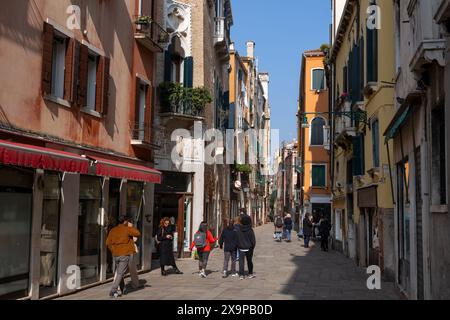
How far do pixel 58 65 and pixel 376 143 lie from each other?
9.72m

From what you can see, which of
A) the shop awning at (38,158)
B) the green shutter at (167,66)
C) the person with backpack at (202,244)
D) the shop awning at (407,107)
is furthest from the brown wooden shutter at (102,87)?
the green shutter at (167,66)

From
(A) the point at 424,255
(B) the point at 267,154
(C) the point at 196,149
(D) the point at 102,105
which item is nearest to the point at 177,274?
(D) the point at 102,105

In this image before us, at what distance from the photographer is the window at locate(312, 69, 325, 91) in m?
44.8

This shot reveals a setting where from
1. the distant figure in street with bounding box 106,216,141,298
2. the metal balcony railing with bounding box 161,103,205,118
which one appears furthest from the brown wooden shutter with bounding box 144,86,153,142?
the distant figure in street with bounding box 106,216,141,298

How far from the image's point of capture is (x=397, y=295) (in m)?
13.5

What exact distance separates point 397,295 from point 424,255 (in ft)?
11.1

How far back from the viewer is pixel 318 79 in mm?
45406

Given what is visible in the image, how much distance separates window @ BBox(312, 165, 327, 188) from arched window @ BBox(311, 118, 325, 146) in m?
1.86

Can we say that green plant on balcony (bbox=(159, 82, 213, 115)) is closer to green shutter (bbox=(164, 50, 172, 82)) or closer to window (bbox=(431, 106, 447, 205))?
green shutter (bbox=(164, 50, 172, 82))

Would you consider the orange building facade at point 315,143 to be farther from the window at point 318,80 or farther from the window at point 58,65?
the window at point 58,65

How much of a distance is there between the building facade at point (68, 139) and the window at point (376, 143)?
653 centimetres
